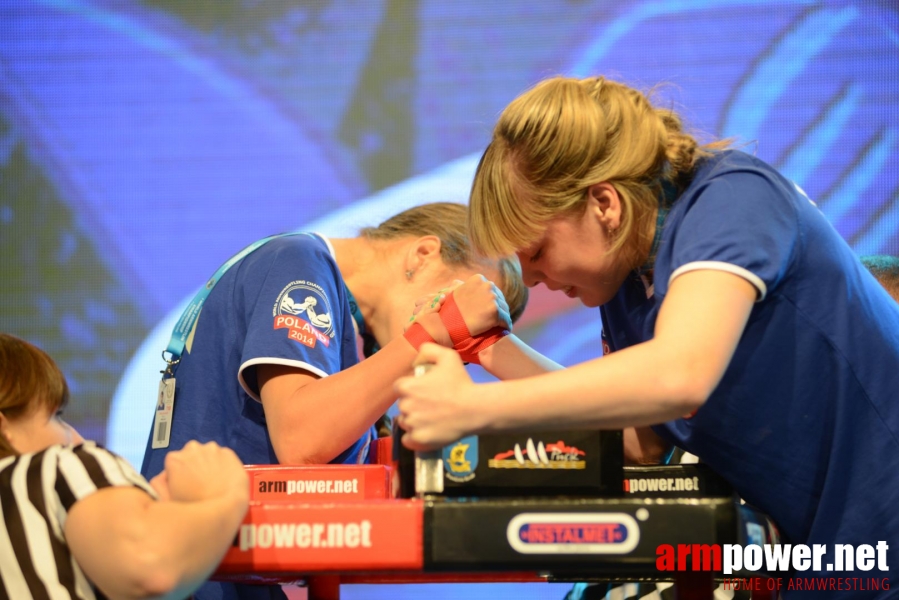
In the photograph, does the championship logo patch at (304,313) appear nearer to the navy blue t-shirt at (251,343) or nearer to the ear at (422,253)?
the navy blue t-shirt at (251,343)

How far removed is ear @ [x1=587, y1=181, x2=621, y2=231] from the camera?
1.35m

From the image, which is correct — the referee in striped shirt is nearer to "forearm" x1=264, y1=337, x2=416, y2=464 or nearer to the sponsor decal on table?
the sponsor decal on table

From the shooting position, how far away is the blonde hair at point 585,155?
134 centimetres

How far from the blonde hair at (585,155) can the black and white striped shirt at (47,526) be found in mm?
692

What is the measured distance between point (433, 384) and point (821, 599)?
2.35 ft

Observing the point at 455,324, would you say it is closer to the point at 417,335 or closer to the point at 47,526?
the point at 417,335

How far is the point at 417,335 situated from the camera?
1.68 metres

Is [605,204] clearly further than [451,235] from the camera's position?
No

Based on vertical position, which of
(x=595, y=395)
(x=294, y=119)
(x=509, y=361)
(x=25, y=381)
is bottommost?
(x=595, y=395)

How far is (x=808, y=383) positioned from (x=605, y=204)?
1.27ft

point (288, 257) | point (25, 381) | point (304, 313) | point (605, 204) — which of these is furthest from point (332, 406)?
point (605, 204)

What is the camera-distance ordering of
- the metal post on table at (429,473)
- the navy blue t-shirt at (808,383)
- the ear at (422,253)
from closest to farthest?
1. the metal post on table at (429,473)
2. the navy blue t-shirt at (808,383)
3. the ear at (422,253)

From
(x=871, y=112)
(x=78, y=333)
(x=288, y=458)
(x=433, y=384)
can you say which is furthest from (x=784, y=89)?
(x=78, y=333)

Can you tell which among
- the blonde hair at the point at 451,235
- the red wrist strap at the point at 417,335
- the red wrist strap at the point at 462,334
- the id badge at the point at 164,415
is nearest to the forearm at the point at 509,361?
the red wrist strap at the point at 462,334
